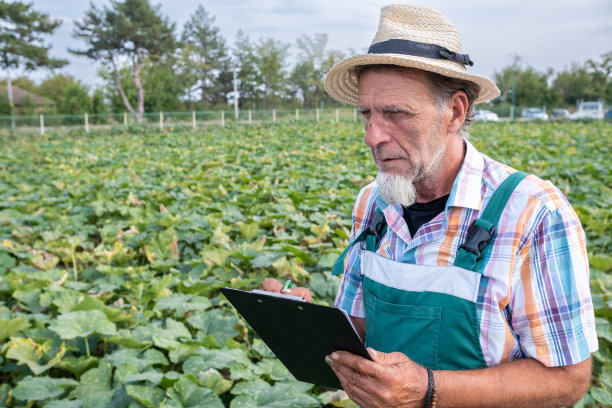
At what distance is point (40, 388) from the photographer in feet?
8.36

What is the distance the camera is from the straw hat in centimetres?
148

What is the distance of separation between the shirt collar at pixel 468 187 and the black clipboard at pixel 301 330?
0.50m

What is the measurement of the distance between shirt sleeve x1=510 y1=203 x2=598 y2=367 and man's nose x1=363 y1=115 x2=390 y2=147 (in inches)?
19.5

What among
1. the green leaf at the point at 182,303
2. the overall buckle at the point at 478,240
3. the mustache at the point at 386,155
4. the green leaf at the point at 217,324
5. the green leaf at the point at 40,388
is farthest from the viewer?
the green leaf at the point at 182,303

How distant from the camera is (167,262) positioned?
14.1ft

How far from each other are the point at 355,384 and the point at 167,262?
3158mm

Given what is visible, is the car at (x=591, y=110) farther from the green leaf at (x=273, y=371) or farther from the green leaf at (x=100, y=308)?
the green leaf at (x=100, y=308)

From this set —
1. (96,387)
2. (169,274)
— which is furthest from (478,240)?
(169,274)

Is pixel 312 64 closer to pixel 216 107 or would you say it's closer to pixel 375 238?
pixel 216 107

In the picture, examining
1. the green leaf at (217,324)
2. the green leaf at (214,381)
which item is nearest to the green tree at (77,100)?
the green leaf at (217,324)

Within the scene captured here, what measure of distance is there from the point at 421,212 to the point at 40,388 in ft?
6.64

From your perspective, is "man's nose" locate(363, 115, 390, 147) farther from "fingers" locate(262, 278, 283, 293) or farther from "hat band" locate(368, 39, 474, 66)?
"fingers" locate(262, 278, 283, 293)

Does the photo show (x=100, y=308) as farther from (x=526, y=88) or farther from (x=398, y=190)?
(x=526, y=88)

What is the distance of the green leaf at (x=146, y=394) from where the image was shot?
7.71 feet
